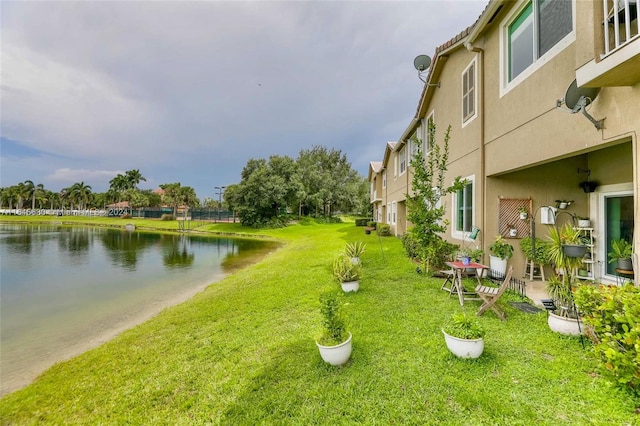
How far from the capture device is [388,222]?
21.8 meters

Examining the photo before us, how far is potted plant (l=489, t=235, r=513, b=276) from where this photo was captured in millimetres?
6566

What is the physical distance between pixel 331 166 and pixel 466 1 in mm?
41673

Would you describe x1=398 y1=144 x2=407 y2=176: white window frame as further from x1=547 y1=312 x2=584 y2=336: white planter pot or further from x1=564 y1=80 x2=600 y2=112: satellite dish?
x1=547 y1=312 x2=584 y2=336: white planter pot

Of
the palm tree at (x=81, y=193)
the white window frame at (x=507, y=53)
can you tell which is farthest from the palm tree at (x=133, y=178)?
the white window frame at (x=507, y=53)

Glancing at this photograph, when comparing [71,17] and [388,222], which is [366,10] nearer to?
[71,17]

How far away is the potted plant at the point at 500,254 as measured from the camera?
21.5 ft

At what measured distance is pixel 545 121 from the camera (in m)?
4.84

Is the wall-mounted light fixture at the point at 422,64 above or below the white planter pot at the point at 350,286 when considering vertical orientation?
above

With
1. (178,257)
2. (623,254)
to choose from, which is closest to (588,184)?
(623,254)

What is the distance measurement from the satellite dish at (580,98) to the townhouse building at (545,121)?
14mm

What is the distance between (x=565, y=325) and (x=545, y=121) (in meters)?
3.43

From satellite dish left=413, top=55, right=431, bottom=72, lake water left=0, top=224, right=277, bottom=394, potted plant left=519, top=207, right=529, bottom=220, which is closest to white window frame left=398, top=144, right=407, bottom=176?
satellite dish left=413, top=55, right=431, bottom=72

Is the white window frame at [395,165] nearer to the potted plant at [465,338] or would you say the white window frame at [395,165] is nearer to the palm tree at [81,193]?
the potted plant at [465,338]

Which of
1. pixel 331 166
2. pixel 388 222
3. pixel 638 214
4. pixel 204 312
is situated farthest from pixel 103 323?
pixel 331 166
